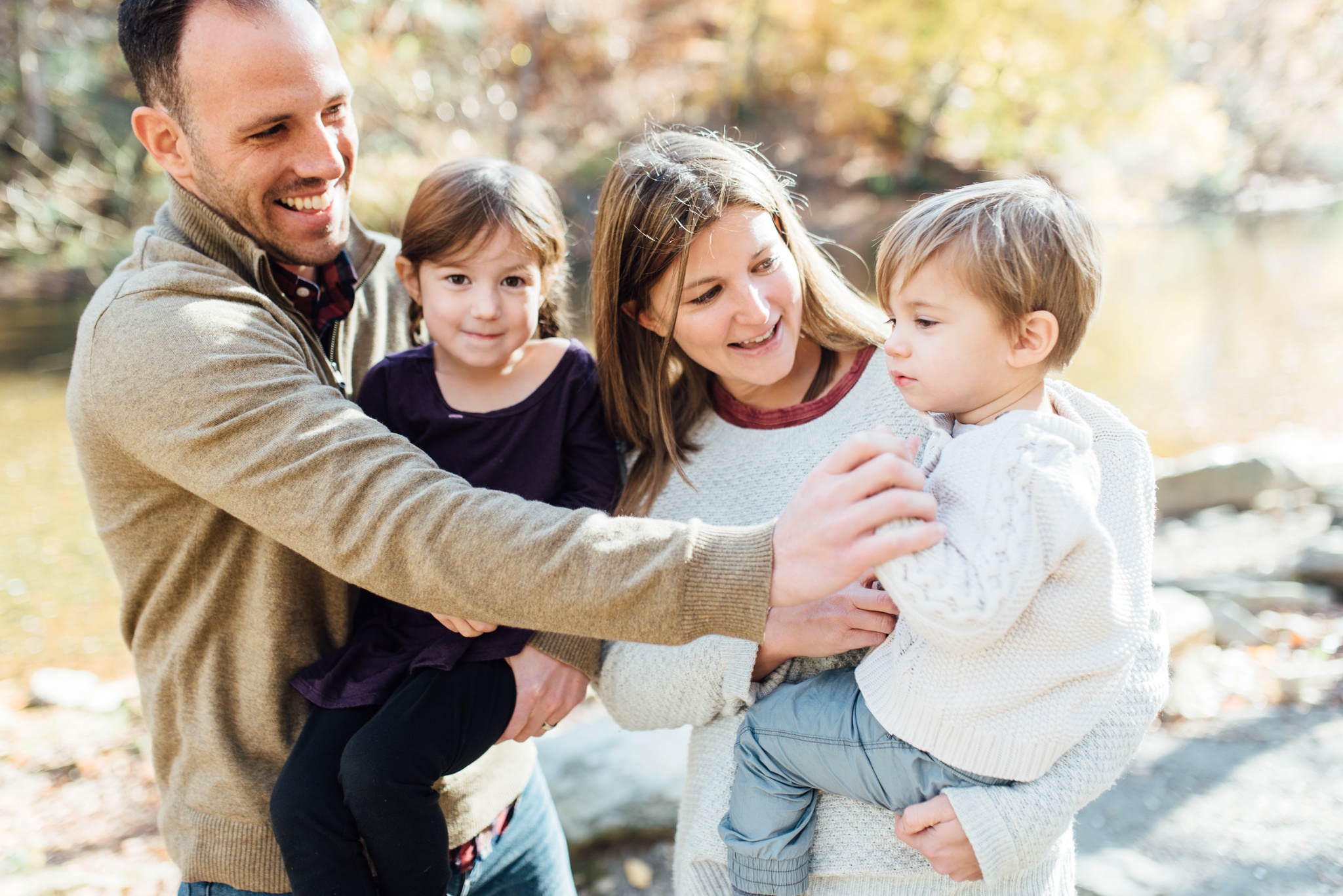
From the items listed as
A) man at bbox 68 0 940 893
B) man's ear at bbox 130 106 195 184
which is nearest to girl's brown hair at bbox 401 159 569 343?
man at bbox 68 0 940 893

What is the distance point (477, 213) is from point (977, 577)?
1.35 meters

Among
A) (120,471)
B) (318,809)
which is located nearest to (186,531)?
(120,471)

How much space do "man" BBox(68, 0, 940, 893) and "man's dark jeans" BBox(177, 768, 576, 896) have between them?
0.01 m

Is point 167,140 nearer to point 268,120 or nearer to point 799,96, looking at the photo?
point 268,120

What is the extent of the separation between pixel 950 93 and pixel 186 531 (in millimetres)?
20646

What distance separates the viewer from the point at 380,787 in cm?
167

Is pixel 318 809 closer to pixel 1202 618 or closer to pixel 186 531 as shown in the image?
pixel 186 531

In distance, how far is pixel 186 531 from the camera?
1685 mm

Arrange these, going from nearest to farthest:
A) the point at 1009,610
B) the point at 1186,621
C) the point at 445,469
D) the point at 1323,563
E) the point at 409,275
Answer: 1. the point at 1009,610
2. the point at 445,469
3. the point at 409,275
4. the point at 1186,621
5. the point at 1323,563

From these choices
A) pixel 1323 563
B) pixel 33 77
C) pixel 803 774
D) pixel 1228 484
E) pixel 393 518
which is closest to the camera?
pixel 393 518

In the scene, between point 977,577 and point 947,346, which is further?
point 947,346

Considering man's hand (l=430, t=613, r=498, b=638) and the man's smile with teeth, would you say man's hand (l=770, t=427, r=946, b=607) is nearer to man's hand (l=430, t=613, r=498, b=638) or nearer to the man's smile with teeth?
man's hand (l=430, t=613, r=498, b=638)

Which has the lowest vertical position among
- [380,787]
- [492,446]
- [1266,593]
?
[1266,593]

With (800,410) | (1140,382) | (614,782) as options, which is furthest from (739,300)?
(1140,382)
